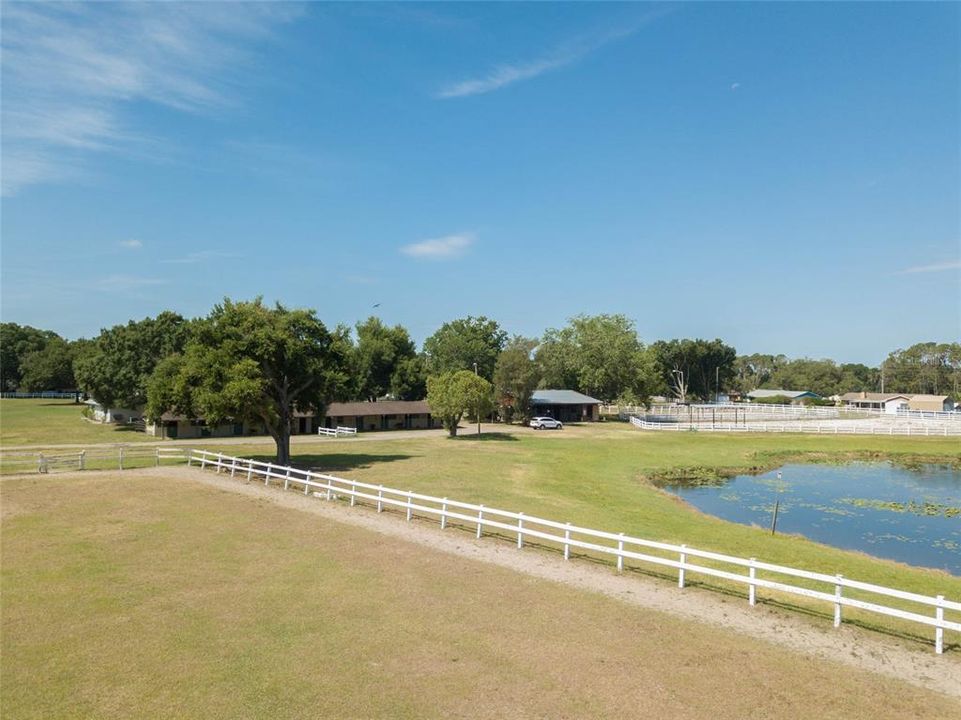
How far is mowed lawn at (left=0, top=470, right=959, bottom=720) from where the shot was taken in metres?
9.84

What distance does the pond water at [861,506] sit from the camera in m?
25.1

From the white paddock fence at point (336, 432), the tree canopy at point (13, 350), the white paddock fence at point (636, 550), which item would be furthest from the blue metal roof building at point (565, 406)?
the tree canopy at point (13, 350)

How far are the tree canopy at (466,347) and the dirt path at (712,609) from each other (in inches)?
3521

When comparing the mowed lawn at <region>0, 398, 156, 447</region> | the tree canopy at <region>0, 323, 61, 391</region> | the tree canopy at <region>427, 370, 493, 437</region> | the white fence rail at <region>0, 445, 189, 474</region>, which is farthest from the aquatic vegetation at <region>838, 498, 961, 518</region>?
the tree canopy at <region>0, 323, 61, 391</region>

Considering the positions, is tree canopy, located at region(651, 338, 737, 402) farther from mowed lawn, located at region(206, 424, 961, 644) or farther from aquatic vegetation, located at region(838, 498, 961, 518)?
aquatic vegetation, located at region(838, 498, 961, 518)

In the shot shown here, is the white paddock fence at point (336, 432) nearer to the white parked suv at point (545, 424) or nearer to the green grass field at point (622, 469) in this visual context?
the green grass field at point (622, 469)

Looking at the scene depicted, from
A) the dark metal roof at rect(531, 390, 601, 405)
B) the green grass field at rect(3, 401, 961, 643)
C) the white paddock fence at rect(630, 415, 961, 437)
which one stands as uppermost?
the dark metal roof at rect(531, 390, 601, 405)

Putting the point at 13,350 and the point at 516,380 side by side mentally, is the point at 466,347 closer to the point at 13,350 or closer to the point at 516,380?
the point at 516,380

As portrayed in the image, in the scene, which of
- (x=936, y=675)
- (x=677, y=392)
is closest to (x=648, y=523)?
(x=936, y=675)

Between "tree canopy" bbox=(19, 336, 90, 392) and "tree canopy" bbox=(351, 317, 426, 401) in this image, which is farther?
"tree canopy" bbox=(19, 336, 90, 392)

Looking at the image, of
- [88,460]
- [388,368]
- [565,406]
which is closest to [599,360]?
[565,406]

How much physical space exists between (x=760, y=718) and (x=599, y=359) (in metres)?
90.4

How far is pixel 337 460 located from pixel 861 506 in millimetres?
31893

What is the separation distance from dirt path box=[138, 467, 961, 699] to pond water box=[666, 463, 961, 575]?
12434mm
